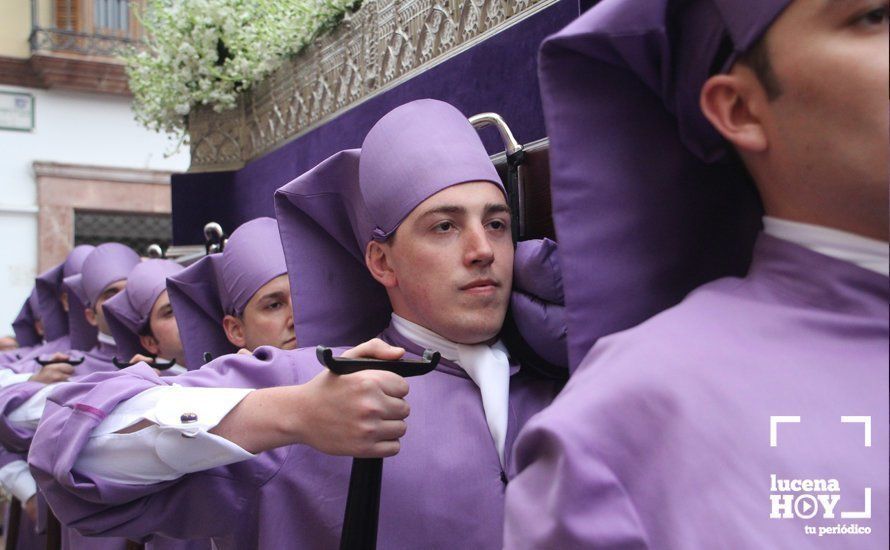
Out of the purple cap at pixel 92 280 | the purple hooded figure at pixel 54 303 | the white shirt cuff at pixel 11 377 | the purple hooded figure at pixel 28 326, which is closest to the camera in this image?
the white shirt cuff at pixel 11 377

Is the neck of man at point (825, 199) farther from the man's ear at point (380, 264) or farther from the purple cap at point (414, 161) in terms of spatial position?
the man's ear at point (380, 264)

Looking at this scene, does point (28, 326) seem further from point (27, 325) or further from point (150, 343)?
point (150, 343)

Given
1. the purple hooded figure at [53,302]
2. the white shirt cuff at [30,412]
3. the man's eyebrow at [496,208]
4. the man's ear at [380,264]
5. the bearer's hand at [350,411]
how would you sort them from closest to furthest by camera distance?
the bearer's hand at [350,411], the man's eyebrow at [496,208], the man's ear at [380,264], the white shirt cuff at [30,412], the purple hooded figure at [53,302]

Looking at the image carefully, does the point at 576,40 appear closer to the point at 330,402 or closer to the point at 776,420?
the point at 776,420

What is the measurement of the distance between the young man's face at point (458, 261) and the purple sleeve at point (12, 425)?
8.65 feet

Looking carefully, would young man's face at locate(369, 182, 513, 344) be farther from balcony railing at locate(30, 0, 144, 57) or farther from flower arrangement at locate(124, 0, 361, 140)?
balcony railing at locate(30, 0, 144, 57)

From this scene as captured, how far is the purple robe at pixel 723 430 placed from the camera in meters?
1.00

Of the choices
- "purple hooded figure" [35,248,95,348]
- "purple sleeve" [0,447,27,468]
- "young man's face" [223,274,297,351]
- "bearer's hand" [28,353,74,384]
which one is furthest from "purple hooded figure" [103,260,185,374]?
"purple hooded figure" [35,248,95,348]

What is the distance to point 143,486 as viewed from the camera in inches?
79.3

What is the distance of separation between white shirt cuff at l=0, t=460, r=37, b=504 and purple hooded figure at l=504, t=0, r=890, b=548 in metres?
4.94

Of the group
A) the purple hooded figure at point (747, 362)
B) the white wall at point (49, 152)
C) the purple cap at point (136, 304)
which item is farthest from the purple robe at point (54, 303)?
the purple hooded figure at point (747, 362)

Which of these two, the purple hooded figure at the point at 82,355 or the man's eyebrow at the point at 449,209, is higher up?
the man's eyebrow at the point at 449,209

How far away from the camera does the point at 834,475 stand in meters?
0.99

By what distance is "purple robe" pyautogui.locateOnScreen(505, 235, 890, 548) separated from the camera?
1.00 metres
